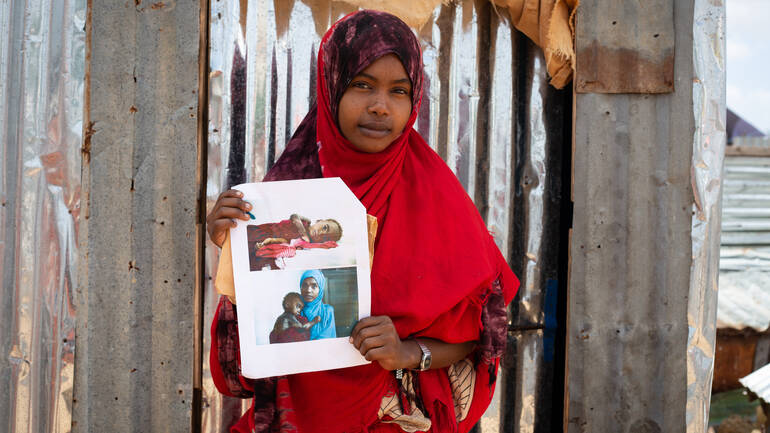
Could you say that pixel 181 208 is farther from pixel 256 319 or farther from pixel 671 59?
pixel 671 59

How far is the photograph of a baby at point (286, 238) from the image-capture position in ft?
4.41

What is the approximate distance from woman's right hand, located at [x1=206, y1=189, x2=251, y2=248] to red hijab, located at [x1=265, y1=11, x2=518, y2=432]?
216 mm

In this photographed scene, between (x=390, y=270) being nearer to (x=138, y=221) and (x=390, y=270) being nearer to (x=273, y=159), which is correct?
(x=273, y=159)

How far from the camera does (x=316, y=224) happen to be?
4.48ft

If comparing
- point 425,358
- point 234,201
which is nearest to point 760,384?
point 425,358

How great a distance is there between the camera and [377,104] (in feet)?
4.66

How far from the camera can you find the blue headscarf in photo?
1344 mm

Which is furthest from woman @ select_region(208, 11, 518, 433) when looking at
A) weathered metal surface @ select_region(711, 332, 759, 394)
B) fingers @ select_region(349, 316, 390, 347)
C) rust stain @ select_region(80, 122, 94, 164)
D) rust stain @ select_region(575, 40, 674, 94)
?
weathered metal surface @ select_region(711, 332, 759, 394)

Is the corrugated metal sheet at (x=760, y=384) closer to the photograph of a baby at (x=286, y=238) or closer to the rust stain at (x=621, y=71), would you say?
the rust stain at (x=621, y=71)

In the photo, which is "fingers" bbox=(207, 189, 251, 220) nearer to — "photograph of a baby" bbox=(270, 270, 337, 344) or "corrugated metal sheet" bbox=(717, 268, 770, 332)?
"photograph of a baby" bbox=(270, 270, 337, 344)

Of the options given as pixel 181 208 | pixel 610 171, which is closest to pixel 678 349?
pixel 610 171

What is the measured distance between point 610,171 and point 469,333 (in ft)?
4.69

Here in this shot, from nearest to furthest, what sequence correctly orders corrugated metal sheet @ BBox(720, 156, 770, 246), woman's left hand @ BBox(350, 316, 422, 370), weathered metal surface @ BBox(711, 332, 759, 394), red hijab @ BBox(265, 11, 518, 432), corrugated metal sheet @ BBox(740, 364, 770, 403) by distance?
1. woman's left hand @ BBox(350, 316, 422, 370)
2. red hijab @ BBox(265, 11, 518, 432)
3. corrugated metal sheet @ BBox(740, 364, 770, 403)
4. weathered metal surface @ BBox(711, 332, 759, 394)
5. corrugated metal sheet @ BBox(720, 156, 770, 246)

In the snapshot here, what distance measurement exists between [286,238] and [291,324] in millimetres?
194
